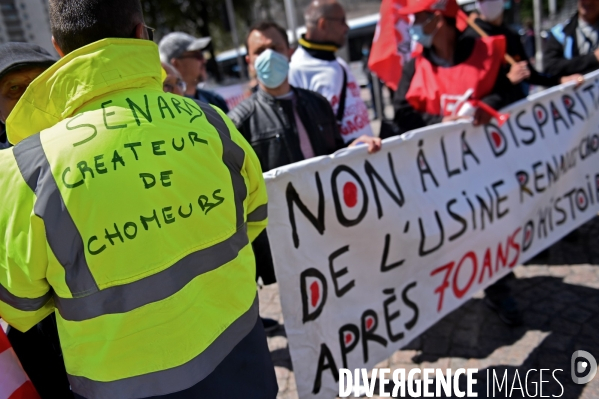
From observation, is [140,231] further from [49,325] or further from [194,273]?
[49,325]

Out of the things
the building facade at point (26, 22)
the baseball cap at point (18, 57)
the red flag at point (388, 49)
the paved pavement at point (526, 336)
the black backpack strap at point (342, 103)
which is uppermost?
the building facade at point (26, 22)

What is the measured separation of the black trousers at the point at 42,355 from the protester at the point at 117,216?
332mm

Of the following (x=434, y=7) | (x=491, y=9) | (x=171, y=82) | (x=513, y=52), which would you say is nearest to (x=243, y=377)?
(x=171, y=82)

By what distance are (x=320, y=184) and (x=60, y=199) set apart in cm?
143

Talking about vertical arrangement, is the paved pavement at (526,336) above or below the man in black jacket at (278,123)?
below

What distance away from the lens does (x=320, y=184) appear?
2416 millimetres

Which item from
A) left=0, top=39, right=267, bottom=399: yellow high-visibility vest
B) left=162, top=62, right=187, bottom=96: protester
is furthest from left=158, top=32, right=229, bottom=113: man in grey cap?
left=0, top=39, right=267, bottom=399: yellow high-visibility vest

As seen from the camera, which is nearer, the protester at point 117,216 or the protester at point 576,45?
the protester at point 117,216

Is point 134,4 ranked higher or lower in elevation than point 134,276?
higher

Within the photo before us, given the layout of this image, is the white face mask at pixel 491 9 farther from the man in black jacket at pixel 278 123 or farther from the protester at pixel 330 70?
the man in black jacket at pixel 278 123

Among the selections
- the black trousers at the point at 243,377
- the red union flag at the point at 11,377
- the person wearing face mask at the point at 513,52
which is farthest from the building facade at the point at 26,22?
the person wearing face mask at the point at 513,52

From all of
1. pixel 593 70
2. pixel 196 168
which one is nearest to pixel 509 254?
pixel 593 70

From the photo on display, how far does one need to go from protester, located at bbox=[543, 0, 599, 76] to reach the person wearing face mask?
1.13 feet

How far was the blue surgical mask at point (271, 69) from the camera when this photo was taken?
2.65 metres
